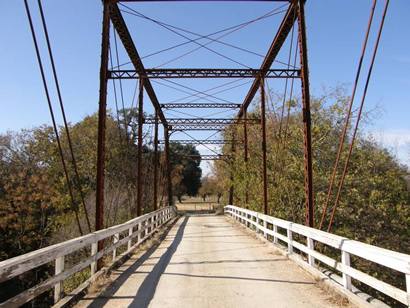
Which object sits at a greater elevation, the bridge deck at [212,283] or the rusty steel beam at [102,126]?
the rusty steel beam at [102,126]

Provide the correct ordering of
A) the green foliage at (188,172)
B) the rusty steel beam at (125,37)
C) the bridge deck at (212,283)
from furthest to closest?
the green foliage at (188,172), the rusty steel beam at (125,37), the bridge deck at (212,283)

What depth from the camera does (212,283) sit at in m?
7.22

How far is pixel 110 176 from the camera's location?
40594mm

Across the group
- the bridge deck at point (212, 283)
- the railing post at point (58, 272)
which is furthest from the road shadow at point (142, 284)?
the railing post at point (58, 272)

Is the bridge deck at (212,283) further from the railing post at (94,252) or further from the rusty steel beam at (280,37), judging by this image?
the rusty steel beam at (280,37)

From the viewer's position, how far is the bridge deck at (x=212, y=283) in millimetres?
5938

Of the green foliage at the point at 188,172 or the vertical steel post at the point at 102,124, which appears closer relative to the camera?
the vertical steel post at the point at 102,124

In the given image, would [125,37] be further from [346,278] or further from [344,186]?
[344,186]

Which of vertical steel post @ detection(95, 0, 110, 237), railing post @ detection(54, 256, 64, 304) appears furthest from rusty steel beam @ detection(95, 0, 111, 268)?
railing post @ detection(54, 256, 64, 304)

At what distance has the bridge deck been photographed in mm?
5938

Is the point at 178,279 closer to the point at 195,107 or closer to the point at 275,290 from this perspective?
the point at 275,290

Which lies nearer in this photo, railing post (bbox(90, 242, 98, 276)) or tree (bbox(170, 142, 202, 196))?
railing post (bbox(90, 242, 98, 276))

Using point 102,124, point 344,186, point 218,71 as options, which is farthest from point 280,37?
point 344,186

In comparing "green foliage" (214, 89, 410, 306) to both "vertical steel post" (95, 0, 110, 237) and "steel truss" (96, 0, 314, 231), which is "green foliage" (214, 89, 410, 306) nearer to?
"steel truss" (96, 0, 314, 231)
